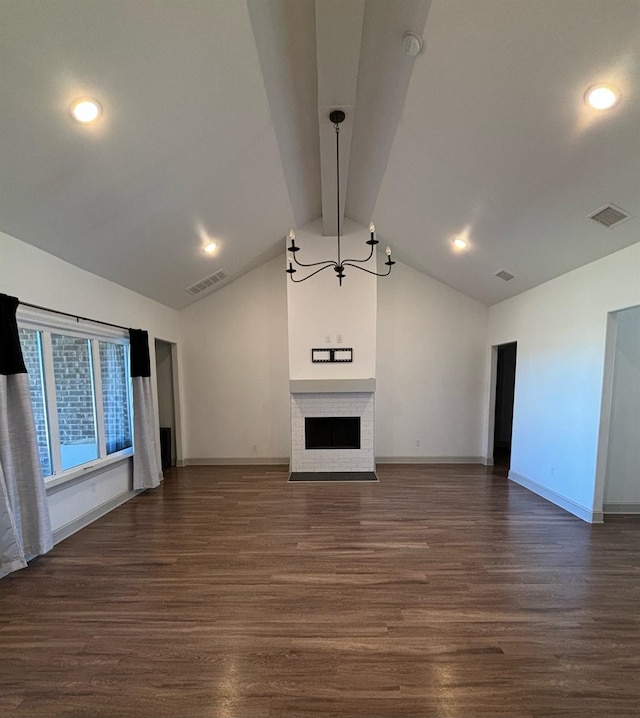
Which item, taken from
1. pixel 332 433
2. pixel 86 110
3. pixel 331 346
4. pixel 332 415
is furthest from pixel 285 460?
pixel 86 110

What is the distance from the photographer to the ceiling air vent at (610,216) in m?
2.69

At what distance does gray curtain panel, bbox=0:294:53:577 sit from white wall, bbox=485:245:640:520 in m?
5.13

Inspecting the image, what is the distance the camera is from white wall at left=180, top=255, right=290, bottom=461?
579 centimetres

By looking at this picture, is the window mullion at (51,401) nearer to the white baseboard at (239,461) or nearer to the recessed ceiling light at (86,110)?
the recessed ceiling light at (86,110)

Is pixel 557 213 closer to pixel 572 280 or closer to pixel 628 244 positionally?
pixel 628 244

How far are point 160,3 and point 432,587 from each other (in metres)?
3.99

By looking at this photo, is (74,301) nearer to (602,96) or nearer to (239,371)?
(239,371)

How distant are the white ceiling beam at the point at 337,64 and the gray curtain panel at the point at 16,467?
284 centimetres

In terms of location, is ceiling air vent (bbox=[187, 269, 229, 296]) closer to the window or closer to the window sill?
the window

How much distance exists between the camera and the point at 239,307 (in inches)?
228

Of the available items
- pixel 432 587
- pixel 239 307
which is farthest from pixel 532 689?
pixel 239 307

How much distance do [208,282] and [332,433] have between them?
10.1 feet

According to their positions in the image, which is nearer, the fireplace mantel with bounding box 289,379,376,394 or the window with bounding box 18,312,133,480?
the window with bounding box 18,312,133,480

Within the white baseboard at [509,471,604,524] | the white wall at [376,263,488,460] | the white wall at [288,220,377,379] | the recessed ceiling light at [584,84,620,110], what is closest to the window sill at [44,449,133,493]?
the white wall at [288,220,377,379]
